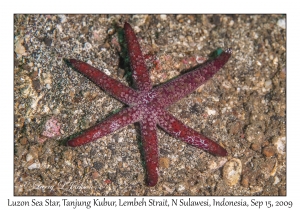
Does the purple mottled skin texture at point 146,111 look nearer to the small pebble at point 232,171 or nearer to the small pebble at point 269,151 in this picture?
the small pebble at point 232,171

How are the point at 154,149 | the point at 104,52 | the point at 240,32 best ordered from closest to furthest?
1. the point at 154,149
2. the point at 104,52
3. the point at 240,32

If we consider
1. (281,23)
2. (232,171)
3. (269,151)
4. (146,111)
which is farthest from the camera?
(281,23)

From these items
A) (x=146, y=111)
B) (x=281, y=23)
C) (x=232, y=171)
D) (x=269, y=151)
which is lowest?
(x=232, y=171)

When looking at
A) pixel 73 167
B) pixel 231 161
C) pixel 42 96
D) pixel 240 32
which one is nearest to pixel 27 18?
pixel 42 96

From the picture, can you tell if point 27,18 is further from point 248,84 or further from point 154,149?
point 248,84

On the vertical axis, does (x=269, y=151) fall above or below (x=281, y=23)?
below

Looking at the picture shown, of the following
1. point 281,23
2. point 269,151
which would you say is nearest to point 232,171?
point 269,151

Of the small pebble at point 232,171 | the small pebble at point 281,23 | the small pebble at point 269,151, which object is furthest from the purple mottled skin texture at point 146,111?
the small pebble at point 281,23

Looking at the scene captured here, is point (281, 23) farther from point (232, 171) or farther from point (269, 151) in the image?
point (232, 171)

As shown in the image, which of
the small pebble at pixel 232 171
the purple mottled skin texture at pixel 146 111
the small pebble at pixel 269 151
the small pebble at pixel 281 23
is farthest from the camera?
the small pebble at pixel 281 23
